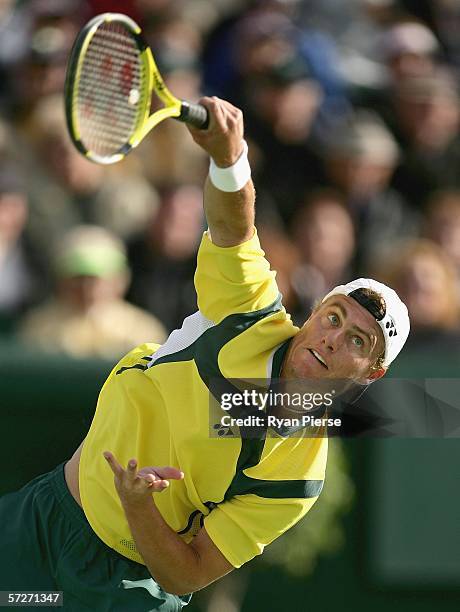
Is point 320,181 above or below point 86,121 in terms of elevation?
above

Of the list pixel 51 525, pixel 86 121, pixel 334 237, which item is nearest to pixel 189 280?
pixel 334 237

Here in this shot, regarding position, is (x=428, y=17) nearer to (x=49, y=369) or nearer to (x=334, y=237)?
(x=334, y=237)

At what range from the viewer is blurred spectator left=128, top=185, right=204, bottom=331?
6508 millimetres

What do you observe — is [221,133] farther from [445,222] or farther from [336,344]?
[445,222]

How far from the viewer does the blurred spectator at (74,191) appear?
659 cm

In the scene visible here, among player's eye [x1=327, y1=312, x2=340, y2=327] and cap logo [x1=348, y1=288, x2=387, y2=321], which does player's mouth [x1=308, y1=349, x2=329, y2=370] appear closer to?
player's eye [x1=327, y1=312, x2=340, y2=327]

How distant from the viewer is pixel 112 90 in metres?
4.05

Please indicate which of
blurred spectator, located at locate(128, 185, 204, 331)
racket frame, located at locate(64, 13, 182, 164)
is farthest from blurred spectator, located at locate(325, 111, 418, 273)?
racket frame, located at locate(64, 13, 182, 164)

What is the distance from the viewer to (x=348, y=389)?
4215mm

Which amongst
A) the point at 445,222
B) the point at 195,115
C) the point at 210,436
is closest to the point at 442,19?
the point at 445,222

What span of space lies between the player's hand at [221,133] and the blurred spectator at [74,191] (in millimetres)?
2926

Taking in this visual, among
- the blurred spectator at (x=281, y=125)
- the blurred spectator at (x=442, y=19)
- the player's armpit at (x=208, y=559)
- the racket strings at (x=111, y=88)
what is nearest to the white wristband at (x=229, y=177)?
the racket strings at (x=111, y=88)

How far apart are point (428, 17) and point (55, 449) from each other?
4.26 metres

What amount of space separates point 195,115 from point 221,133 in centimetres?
13
